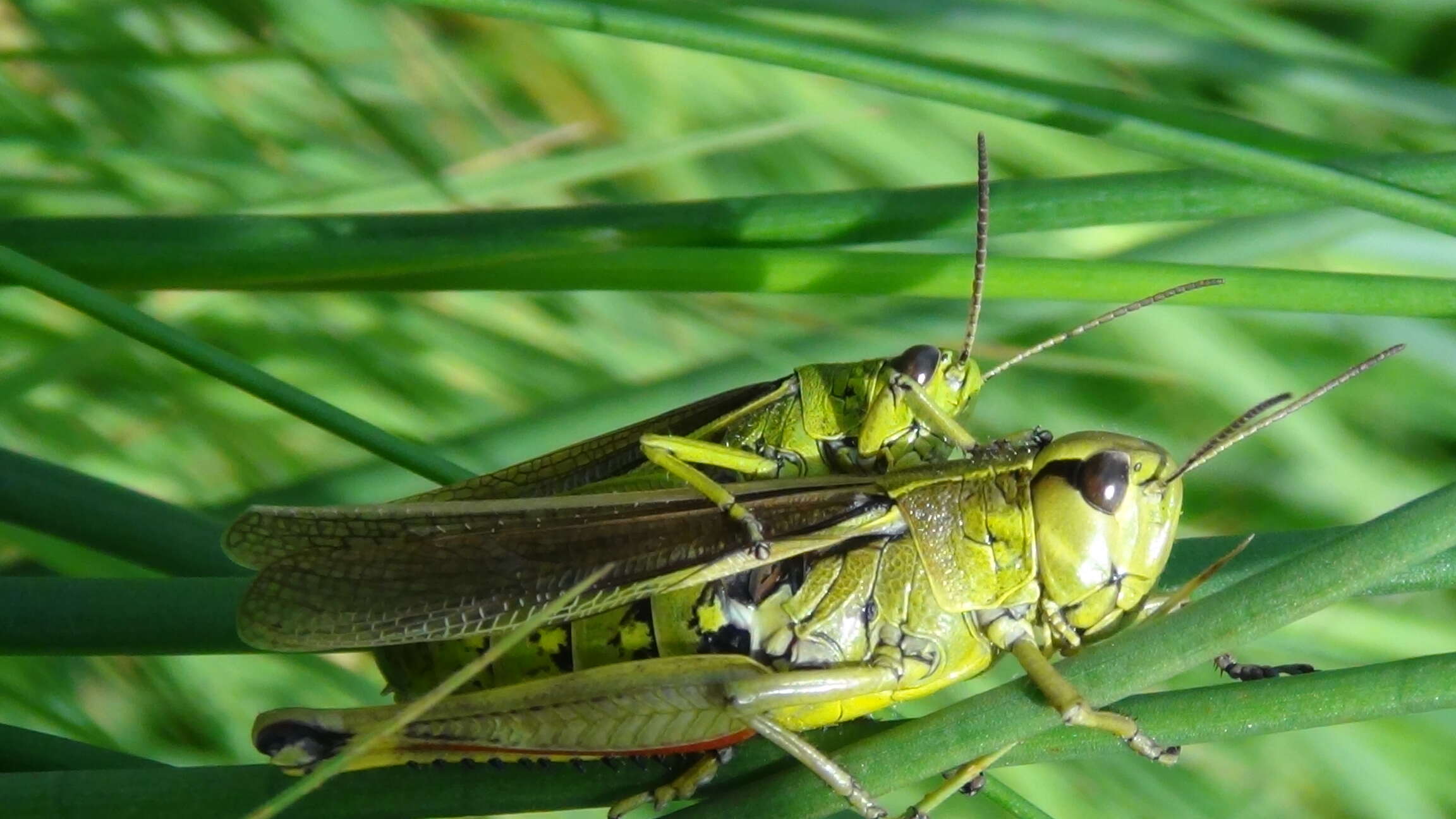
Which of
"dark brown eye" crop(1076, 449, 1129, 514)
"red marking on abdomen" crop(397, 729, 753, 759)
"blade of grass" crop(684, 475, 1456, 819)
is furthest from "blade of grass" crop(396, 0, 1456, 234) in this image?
"red marking on abdomen" crop(397, 729, 753, 759)

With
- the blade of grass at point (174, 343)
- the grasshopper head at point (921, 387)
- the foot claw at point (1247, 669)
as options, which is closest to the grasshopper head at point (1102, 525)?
the foot claw at point (1247, 669)

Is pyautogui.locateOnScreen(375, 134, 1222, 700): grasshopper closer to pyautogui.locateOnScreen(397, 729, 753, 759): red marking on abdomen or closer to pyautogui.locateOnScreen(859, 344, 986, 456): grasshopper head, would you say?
pyautogui.locateOnScreen(859, 344, 986, 456): grasshopper head

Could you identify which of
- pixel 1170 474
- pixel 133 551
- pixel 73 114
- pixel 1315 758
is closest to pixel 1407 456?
pixel 1315 758

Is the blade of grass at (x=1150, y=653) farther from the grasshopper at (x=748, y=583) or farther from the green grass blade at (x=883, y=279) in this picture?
the green grass blade at (x=883, y=279)

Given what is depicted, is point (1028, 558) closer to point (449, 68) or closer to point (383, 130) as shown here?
point (383, 130)

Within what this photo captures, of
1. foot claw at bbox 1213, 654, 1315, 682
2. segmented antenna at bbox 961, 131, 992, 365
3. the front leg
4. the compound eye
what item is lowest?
foot claw at bbox 1213, 654, 1315, 682
